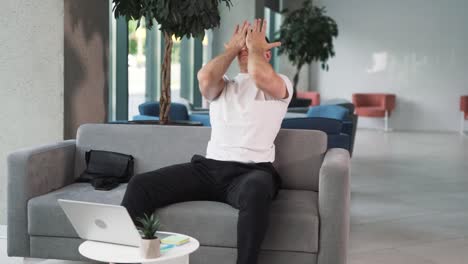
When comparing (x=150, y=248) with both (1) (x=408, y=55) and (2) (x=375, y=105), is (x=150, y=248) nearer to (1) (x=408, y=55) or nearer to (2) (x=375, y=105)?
(2) (x=375, y=105)

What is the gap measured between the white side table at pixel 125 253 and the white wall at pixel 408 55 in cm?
1396

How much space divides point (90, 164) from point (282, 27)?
32.7ft

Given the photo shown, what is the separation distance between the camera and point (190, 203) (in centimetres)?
393

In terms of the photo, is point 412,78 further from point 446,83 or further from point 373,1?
point 373,1

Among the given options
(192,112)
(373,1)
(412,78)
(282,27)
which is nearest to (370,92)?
(412,78)

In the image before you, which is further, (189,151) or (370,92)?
(370,92)

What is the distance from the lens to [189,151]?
4523 millimetres

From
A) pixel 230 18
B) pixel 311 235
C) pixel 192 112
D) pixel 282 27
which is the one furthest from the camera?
pixel 282 27

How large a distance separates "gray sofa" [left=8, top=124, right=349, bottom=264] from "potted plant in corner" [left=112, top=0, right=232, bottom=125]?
3.26 ft

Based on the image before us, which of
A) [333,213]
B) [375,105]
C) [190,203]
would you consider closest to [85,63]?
[190,203]

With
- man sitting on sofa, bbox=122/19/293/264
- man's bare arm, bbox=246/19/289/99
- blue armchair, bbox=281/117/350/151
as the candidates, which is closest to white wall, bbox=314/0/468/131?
blue armchair, bbox=281/117/350/151

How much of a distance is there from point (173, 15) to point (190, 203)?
1.86m

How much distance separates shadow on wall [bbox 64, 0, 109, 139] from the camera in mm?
5156

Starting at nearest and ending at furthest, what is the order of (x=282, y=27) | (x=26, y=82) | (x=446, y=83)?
(x=26, y=82)
(x=282, y=27)
(x=446, y=83)
